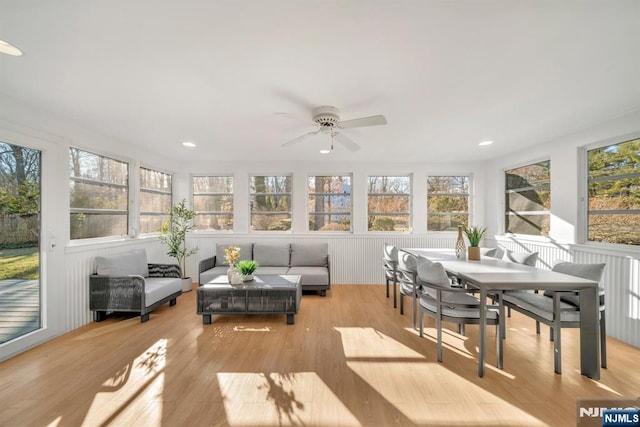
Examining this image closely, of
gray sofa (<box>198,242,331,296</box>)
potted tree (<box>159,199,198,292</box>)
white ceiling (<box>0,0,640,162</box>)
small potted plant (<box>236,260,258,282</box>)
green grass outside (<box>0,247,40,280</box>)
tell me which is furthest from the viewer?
gray sofa (<box>198,242,331,296</box>)

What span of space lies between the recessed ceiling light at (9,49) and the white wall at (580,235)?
548 centimetres

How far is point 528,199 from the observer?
4.24m

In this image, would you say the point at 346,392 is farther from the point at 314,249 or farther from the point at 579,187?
the point at 579,187

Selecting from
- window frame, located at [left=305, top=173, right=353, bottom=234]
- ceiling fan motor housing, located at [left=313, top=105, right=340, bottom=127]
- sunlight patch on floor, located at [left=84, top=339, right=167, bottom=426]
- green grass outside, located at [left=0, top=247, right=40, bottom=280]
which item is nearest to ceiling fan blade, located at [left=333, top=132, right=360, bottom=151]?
ceiling fan motor housing, located at [left=313, top=105, right=340, bottom=127]

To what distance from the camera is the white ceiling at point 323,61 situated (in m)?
1.39

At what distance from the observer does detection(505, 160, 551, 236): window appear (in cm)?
392

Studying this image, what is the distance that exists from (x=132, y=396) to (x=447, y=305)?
2.72 m

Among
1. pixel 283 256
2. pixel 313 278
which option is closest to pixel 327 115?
pixel 313 278

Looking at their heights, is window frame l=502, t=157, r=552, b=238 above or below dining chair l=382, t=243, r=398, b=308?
above

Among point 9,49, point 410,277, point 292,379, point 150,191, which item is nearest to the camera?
point 9,49

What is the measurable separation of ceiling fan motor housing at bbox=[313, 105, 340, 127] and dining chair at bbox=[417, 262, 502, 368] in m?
1.73

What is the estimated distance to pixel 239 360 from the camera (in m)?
2.39

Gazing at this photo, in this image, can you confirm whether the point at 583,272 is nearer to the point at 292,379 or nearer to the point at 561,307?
the point at 561,307

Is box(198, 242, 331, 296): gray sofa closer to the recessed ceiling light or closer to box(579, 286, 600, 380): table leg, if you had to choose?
box(579, 286, 600, 380): table leg
